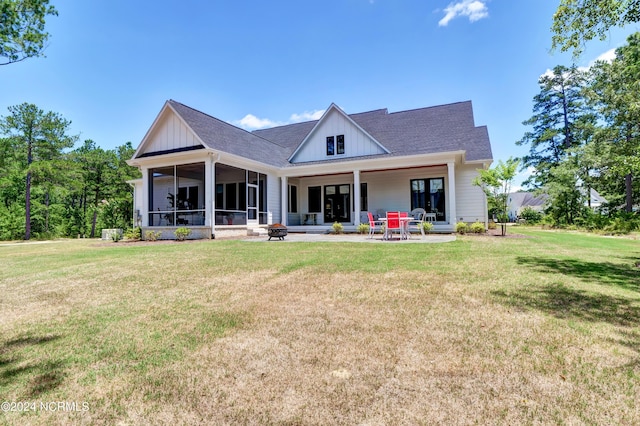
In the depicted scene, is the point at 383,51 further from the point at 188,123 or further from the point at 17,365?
the point at 17,365

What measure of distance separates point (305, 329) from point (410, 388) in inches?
55.3

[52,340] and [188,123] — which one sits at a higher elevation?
[188,123]

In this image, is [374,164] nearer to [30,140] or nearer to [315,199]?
[315,199]


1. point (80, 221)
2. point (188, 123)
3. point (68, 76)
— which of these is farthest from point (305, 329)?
point (80, 221)

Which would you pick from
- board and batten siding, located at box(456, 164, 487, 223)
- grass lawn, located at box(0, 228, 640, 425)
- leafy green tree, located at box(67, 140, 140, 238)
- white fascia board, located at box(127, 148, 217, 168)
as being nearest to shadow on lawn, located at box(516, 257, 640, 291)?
grass lawn, located at box(0, 228, 640, 425)

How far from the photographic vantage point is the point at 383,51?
16.7 meters

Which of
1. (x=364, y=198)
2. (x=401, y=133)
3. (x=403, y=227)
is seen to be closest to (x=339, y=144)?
(x=364, y=198)

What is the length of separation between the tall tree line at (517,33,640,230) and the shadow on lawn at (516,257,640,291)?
333 centimetres

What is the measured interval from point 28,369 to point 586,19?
11.2 meters

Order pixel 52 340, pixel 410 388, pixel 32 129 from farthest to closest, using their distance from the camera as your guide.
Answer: pixel 32 129, pixel 52 340, pixel 410 388

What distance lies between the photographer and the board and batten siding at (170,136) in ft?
48.9

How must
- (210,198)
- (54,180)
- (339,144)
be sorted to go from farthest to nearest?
(54,180) → (339,144) → (210,198)

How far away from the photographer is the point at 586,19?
7.12 m

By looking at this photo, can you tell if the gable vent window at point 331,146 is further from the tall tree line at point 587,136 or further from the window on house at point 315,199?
the tall tree line at point 587,136
